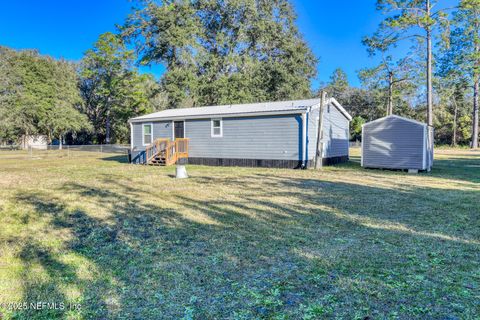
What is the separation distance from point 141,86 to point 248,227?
26338mm

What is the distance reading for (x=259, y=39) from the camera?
24812 millimetres

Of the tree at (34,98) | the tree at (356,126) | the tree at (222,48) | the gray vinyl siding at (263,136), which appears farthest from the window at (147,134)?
the tree at (356,126)

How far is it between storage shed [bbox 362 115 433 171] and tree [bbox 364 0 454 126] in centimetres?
636

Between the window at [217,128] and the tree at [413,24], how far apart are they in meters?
11.0

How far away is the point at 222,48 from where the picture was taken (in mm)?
25047

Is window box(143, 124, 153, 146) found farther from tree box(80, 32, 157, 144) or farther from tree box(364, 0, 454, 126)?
tree box(364, 0, 454, 126)

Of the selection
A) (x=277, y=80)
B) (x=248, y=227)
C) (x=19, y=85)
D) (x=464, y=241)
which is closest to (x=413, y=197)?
(x=464, y=241)

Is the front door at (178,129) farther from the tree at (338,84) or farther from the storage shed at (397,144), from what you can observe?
the tree at (338,84)

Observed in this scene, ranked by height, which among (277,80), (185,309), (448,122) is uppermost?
(277,80)

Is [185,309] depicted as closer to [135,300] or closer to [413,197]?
[135,300]

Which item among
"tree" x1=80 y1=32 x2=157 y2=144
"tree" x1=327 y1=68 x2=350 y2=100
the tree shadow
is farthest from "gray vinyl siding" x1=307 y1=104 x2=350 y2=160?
"tree" x1=327 y1=68 x2=350 y2=100

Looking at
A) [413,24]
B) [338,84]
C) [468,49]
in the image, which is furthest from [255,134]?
[338,84]

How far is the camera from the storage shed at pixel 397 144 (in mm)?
10948

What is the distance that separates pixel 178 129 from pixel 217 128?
7.49ft
